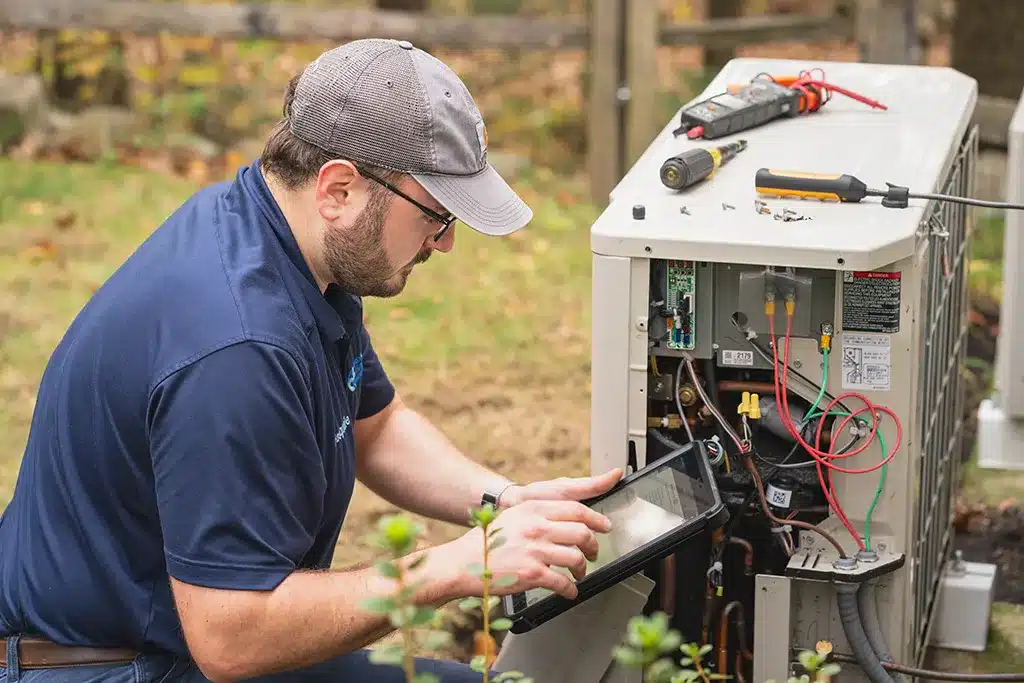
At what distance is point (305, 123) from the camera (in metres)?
2.36

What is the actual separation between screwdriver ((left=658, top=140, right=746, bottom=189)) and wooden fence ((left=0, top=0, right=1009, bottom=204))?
3874 mm

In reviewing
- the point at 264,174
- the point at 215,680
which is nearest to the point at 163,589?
the point at 215,680

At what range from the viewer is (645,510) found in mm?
2605

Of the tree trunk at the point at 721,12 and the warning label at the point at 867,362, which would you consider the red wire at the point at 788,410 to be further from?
the tree trunk at the point at 721,12

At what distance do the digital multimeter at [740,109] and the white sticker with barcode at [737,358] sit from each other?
64cm

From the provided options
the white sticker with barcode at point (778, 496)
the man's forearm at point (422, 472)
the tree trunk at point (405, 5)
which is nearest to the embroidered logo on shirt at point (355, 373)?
the man's forearm at point (422, 472)

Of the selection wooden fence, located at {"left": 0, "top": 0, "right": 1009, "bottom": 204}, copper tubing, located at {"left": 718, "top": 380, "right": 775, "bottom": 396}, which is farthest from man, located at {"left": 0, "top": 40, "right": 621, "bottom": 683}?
wooden fence, located at {"left": 0, "top": 0, "right": 1009, "bottom": 204}

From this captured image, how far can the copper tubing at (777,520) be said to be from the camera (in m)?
2.63

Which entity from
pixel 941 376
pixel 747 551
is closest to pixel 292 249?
pixel 747 551

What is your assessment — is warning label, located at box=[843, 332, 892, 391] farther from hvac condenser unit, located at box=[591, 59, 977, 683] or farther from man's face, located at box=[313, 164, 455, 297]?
man's face, located at box=[313, 164, 455, 297]

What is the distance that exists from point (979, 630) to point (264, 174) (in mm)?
2199

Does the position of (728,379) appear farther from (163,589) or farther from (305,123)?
(163,589)

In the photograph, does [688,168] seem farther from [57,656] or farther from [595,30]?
[595,30]

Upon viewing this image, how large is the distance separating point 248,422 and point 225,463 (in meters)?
0.07
